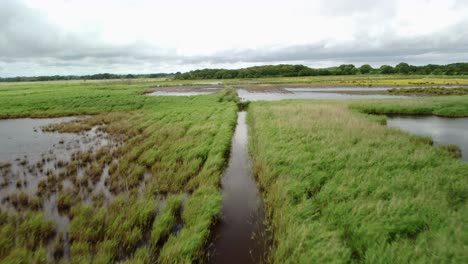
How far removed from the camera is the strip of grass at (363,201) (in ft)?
17.2

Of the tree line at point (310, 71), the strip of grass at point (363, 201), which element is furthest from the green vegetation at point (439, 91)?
the tree line at point (310, 71)

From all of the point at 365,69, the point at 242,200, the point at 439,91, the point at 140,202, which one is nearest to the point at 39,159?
the point at 140,202

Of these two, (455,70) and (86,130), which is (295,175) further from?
(455,70)

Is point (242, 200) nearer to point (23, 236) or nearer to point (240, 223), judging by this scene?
point (240, 223)

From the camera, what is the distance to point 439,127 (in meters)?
19.7

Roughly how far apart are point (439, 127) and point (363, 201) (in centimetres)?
1838

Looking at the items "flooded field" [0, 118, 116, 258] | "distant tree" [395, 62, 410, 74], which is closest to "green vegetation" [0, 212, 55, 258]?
"flooded field" [0, 118, 116, 258]

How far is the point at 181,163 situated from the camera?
1212 centimetres

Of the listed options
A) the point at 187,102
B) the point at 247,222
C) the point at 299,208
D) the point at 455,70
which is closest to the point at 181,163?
the point at 247,222

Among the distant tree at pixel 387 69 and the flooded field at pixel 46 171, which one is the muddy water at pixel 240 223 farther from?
the distant tree at pixel 387 69

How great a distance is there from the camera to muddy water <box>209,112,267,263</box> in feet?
20.4

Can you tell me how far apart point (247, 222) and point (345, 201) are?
9.96 feet

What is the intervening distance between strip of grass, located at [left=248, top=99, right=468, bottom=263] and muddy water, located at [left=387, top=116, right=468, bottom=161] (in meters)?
5.70

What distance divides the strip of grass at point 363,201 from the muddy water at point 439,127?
18.7 feet
